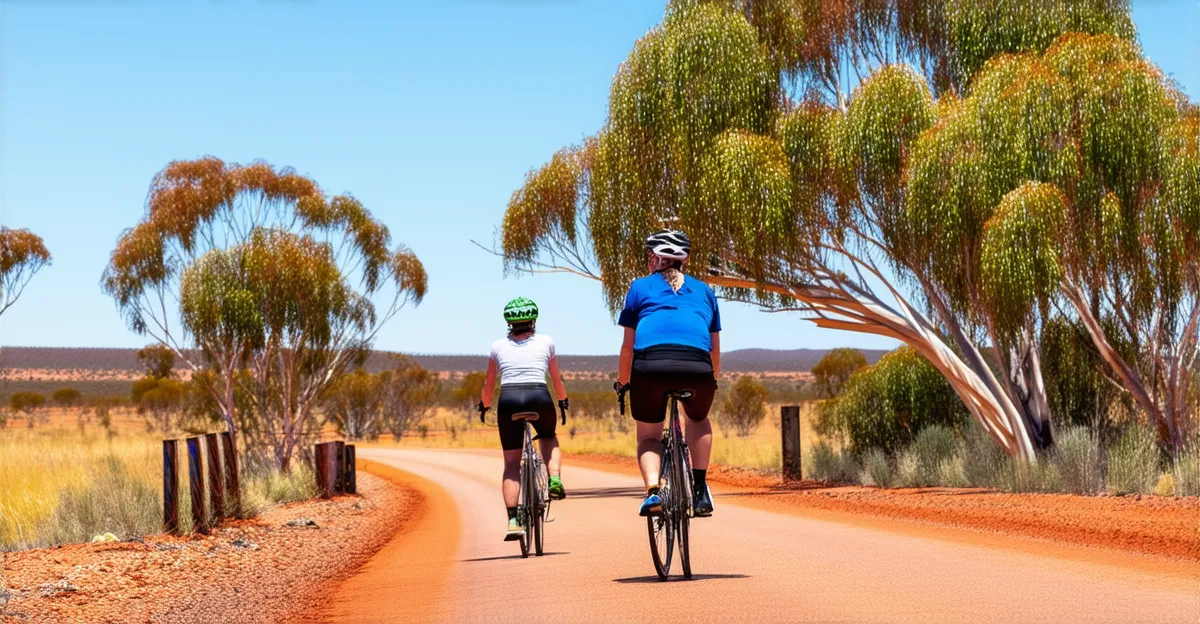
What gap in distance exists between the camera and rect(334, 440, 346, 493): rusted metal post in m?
23.4

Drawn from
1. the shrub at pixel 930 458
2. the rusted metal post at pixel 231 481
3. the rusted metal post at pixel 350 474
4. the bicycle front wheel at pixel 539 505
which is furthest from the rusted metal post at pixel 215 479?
the shrub at pixel 930 458

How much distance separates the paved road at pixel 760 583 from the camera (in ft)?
24.8

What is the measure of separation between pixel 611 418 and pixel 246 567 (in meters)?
65.7

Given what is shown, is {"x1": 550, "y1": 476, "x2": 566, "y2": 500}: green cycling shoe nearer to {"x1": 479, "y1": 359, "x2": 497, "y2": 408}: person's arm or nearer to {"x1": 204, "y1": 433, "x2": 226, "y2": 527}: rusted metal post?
{"x1": 479, "y1": 359, "x2": 497, "y2": 408}: person's arm

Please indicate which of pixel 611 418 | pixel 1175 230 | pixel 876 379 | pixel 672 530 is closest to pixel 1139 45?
pixel 1175 230

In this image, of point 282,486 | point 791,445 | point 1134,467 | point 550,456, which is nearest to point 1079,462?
point 1134,467

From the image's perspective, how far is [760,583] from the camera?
8.84m

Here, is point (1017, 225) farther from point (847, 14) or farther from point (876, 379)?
point (876, 379)

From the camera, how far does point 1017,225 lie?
681 inches

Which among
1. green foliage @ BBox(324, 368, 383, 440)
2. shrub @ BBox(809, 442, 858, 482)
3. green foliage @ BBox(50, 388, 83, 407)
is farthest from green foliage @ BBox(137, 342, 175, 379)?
shrub @ BBox(809, 442, 858, 482)

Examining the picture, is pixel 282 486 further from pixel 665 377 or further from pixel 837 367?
pixel 837 367

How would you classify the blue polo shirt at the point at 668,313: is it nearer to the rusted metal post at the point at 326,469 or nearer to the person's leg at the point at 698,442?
the person's leg at the point at 698,442

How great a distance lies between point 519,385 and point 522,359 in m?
0.21

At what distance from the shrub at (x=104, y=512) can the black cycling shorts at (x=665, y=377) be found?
314 inches
